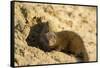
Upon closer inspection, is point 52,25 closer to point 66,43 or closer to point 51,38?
point 51,38

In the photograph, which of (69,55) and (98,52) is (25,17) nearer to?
(69,55)

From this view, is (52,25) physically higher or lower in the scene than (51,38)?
higher

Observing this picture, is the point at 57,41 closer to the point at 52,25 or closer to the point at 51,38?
the point at 51,38

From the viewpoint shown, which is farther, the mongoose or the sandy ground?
the mongoose

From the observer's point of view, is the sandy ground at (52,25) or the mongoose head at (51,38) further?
the mongoose head at (51,38)

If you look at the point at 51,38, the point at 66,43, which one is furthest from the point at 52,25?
the point at 66,43
